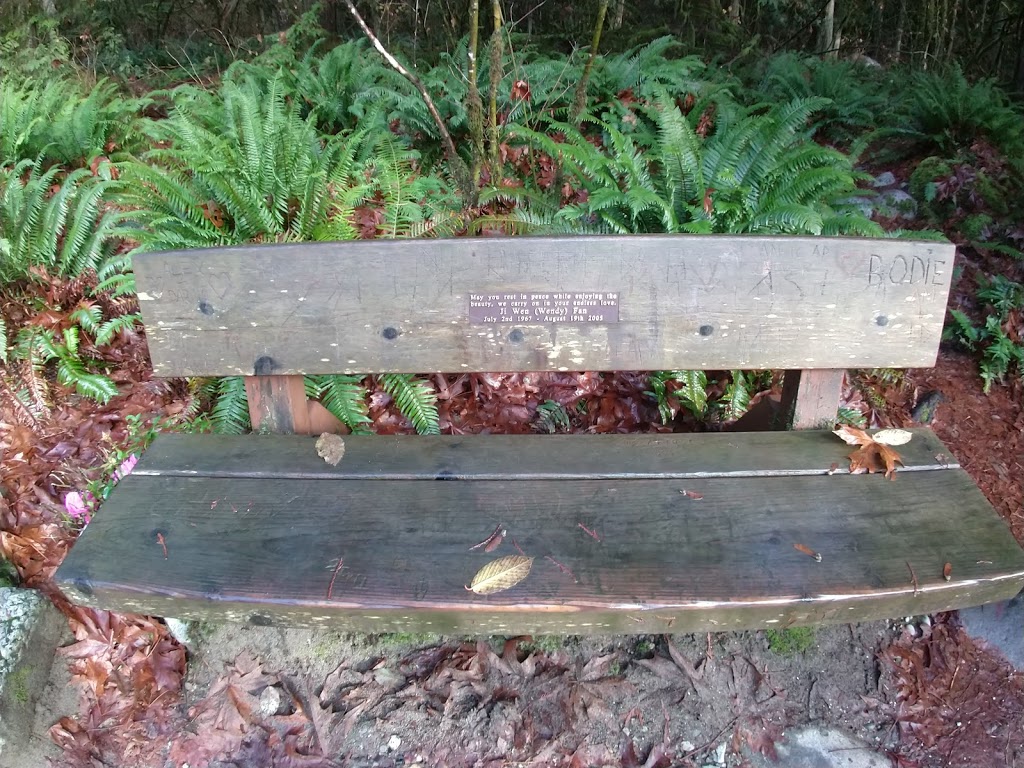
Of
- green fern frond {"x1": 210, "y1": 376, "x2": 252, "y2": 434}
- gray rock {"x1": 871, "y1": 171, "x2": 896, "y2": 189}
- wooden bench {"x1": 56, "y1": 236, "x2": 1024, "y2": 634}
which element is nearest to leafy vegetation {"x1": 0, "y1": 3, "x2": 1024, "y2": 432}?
green fern frond {"x1": 210, "y1": 376, "x2": 252, "y2": 434}

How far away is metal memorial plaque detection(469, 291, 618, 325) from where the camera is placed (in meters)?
1.98

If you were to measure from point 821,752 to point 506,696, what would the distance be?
94 cm

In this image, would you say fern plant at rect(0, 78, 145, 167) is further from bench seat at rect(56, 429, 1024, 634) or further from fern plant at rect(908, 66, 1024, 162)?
fern plant at rect(908, 66, 1024, 162)

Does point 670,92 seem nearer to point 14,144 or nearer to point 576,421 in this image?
point 576,421

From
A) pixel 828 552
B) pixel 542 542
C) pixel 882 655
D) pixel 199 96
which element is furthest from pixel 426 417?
pixel 199 96

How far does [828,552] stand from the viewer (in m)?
1.55

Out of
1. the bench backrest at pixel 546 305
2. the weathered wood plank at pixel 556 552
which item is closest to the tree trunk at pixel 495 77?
the bench backrest at pixel 546 305

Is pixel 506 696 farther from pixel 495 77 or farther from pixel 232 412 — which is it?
pixel 495 77

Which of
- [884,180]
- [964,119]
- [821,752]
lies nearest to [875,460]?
[821,752]

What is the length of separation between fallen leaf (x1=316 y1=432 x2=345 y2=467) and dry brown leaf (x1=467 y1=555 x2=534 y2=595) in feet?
2.02

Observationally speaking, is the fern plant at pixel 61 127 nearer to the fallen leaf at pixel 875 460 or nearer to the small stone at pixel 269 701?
the small stone at pixel 269 701

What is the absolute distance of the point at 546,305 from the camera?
199 centimetres

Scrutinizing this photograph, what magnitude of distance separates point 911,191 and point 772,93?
1868mm

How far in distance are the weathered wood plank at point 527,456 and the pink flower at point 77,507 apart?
2.61 feet
